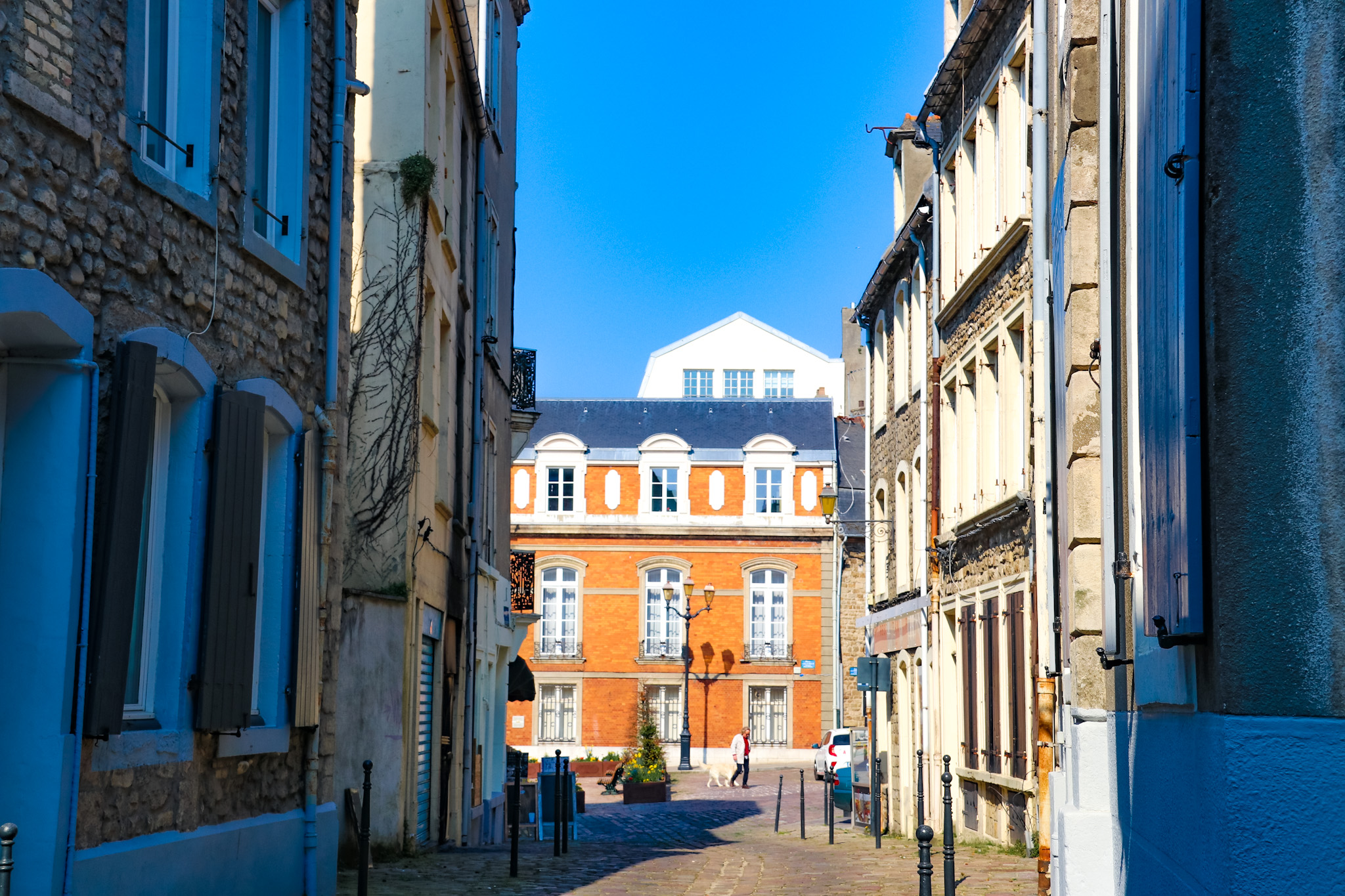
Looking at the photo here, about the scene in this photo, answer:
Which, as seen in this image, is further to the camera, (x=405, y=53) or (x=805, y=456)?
(x=805, y=456)

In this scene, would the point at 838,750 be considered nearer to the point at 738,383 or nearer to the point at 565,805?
the point at 565,805

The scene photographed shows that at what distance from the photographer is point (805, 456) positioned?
4962 centimetres

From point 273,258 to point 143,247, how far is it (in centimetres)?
178

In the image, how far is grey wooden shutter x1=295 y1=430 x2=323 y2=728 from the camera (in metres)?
9.35

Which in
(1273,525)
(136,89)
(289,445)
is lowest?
(1273,525)

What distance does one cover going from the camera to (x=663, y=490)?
49688 millimetres

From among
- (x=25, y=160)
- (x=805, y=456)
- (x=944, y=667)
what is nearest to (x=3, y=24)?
(x=25, y=160)

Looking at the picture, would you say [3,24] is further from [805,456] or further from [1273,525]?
[805,456]

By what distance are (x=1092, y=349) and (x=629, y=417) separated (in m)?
44.0

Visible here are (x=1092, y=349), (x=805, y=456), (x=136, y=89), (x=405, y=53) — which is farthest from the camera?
(x=805, y=456)

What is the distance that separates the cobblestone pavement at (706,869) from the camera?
11.0m

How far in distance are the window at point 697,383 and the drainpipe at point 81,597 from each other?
2190 inches

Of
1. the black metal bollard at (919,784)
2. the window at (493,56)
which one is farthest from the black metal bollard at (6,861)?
the window at (493,56)

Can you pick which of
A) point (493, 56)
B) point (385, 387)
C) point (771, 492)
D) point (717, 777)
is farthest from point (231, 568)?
point (771, 492)
